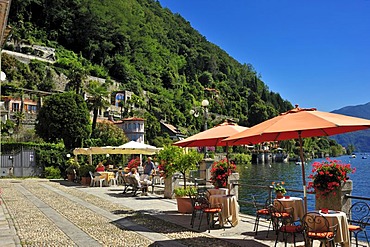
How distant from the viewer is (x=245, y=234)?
8.19 meters

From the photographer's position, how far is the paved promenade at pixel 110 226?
7.76 meters

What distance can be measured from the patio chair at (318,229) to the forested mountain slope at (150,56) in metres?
62.9

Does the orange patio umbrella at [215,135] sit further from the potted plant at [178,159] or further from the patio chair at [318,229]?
the patio chair at [318,229]

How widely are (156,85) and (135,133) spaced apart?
164 feet

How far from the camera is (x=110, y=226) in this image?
31.2ft

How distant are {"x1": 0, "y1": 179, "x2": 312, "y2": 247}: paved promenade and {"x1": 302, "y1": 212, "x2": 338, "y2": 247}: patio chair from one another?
1.29 m

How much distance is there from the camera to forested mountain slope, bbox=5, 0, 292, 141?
95.0m

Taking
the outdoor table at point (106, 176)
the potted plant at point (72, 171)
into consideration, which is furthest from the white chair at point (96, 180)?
the potted plant at point (72, 171)

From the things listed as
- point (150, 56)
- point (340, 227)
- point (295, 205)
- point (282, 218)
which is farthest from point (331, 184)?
point (150, 56)

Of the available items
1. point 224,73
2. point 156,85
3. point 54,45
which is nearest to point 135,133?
point 54,45

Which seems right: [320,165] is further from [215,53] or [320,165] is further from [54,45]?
[215,53]

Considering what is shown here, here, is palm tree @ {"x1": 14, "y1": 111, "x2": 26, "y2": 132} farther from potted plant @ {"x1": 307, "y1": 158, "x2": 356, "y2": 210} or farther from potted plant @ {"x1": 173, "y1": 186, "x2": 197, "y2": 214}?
potted plant @ {"x1": 307, "y1": 158, "x2": 356, "y2": 210}

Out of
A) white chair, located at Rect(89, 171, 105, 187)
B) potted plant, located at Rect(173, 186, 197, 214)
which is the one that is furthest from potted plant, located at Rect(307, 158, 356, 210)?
white chair, located at Rect(89, 171, 105, 187)

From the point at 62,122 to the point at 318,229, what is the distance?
3604 centimetres
